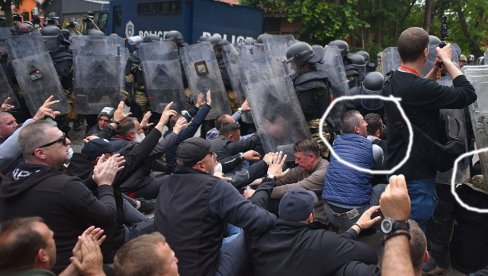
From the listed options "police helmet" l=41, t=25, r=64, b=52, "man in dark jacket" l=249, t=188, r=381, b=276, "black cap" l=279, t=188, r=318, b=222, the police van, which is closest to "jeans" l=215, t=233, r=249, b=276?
"man in dark jacket" l=249, t=188, r=381, b=276

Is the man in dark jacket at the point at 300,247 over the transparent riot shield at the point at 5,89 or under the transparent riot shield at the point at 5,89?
over

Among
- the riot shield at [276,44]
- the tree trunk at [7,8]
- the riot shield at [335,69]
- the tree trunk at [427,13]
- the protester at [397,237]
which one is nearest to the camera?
the protester at [397,237]

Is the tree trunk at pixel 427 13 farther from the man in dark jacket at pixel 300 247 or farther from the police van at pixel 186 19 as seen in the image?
the man in dark jacket at pixel 300 247

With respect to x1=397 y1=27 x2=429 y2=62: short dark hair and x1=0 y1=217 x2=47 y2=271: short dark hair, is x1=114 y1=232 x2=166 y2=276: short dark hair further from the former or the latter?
x1=397 y1=27 x2=429 y2=62: short dark hair

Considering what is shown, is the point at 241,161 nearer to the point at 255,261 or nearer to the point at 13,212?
the point at 255,261

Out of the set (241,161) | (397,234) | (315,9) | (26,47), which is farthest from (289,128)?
(315,9)

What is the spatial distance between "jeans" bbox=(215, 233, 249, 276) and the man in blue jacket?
93 cm

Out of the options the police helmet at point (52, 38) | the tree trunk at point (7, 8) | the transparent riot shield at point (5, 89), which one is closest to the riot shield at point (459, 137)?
the transparent riot shield at point (5, 89)

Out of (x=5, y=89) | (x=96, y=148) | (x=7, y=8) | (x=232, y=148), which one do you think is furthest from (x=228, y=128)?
(x=7, y=8)

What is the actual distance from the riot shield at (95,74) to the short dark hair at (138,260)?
5267mm

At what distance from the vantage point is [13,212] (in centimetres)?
254

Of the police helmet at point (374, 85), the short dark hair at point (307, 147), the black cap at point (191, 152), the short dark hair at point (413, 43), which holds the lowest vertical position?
the short dark hair at point (307, 147)

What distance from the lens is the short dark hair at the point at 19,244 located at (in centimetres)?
186

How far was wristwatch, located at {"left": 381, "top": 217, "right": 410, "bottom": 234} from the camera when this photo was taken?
1.63 meters
